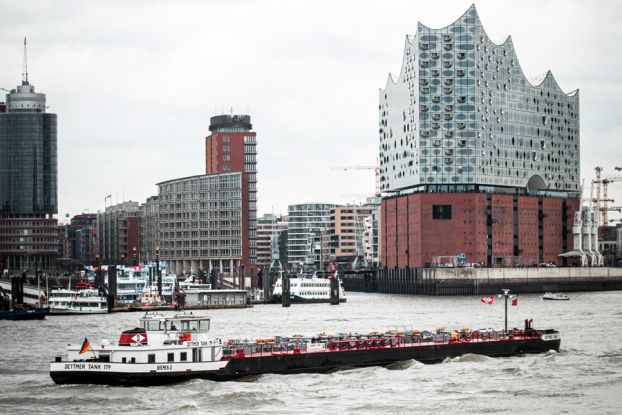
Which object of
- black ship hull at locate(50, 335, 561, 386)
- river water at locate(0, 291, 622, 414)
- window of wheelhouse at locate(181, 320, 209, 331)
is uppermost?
window of wheelhouse at locate(181, 320, 209, 331)

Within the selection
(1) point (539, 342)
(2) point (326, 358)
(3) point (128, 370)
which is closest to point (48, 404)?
(3) point (128, 370)

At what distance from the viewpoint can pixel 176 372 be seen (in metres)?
69.1

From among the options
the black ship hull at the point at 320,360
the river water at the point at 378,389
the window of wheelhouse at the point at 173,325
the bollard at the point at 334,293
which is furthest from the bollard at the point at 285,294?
the window of wheelhouse at the point at 173,325

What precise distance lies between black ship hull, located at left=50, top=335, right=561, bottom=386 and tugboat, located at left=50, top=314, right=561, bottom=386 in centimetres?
6

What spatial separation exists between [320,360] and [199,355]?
9094 mm

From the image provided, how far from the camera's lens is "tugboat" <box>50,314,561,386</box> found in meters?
68.4

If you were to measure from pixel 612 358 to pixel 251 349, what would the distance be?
29.5m

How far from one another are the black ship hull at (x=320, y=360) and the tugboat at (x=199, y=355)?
6 cm

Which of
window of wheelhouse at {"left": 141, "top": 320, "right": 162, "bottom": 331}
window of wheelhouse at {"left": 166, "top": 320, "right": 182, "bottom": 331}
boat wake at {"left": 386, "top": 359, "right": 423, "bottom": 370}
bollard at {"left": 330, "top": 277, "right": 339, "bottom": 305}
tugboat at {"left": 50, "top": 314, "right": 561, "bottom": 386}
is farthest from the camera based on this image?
bollard at {"left": 330, "top": 277, "right": 339, "bottom": 305}

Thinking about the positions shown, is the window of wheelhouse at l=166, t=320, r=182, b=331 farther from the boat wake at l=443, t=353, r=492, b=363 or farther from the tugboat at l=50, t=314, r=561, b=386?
the boat wake at l=443, t=353, r=492, b=363

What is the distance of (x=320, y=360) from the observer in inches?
2958

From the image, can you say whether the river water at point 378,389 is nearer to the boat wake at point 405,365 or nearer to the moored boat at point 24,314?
the boat wake at point 405,365

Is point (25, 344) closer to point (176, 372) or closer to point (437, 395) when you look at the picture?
point (176, 372)

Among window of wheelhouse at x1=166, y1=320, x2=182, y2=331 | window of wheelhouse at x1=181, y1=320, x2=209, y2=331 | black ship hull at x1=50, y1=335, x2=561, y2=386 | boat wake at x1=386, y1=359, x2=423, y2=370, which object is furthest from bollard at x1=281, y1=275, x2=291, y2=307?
window of wheelhouse at x1=166, y1=320, x2=182, y2=331
